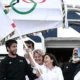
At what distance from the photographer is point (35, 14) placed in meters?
7.30

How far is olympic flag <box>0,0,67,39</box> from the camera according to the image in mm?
7246

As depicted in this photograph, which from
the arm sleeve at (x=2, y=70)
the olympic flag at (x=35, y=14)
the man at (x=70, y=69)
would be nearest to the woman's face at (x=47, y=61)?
the olympic flag at (x=35, y=14)

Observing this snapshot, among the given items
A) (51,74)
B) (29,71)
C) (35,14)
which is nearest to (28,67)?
(29,71)

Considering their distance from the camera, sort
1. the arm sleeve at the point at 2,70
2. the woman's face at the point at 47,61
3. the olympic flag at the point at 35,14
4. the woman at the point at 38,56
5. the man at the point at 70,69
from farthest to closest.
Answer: the man at the point at 70,69, the woman at the point at 38,56, the woman's face at the point at 47,61, the olympic flag at the point at 35,14, the arm sleeve at the point at 2,70

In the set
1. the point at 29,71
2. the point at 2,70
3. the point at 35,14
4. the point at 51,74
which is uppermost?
the point at 35,14

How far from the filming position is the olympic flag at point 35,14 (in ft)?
23.8

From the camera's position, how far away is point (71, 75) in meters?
8.08

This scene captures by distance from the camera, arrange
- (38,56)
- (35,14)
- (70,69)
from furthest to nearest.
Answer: (70,69) < (38,56) < (35,14)

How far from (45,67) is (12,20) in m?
1.01

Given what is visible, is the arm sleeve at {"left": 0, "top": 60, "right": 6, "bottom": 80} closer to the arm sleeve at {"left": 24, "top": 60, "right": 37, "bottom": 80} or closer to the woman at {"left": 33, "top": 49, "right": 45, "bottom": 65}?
the arm sleeve at {"left": 24, "top": 60, "right": 37, "bottom": 80}

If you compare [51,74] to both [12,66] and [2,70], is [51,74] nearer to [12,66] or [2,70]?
[12,66]

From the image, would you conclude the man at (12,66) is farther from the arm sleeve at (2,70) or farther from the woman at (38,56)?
the woman at (38,56)

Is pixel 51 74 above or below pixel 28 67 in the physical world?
below

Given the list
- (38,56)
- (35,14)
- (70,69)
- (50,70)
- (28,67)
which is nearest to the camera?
(28,67)
